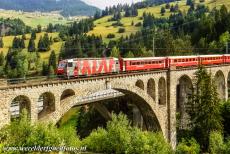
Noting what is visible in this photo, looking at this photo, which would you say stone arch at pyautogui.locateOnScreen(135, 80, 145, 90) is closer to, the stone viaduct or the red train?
the stone viaduct

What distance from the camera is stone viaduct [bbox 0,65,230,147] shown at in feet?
122

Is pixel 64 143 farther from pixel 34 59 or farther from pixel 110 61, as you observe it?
pixel 34 59

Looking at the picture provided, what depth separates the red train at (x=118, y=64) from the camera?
153ft

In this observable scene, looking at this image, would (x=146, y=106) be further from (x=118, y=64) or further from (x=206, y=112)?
(x=206, y=112)

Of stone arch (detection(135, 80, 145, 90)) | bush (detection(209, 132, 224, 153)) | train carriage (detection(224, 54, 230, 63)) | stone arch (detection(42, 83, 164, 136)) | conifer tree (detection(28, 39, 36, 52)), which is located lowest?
bush (detection(209, 132, 224, 153))

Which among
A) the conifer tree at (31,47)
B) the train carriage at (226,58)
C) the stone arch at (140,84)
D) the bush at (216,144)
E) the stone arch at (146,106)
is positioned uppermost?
the conifer tree at (31,47)

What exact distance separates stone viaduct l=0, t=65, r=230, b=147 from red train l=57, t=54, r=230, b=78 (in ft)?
6.05

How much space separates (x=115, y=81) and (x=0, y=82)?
706 inches

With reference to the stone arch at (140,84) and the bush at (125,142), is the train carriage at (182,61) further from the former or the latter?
the bush at (125,142)

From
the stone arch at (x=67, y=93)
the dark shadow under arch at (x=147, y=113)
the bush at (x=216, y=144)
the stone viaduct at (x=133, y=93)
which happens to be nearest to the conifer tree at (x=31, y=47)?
the stone viaduct at (x=133, y=93)

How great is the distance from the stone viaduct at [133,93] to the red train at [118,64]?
1.84 metres

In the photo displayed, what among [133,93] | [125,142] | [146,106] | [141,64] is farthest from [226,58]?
[125,142]

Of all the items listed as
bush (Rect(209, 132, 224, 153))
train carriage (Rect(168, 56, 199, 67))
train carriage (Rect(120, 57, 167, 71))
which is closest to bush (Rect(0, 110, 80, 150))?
bush (Rect(209, 132, 224, 153))

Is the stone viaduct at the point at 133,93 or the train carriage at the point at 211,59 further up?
the train carriage at the point at 211,59
